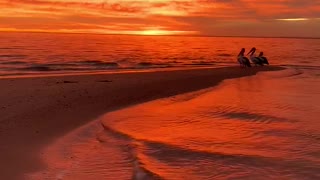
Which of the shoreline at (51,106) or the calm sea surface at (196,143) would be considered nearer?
the calm sea surface at (196,143)

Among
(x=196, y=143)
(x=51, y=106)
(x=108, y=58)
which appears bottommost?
(x=196, y=143)

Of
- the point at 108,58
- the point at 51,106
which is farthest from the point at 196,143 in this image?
the point at 108,58

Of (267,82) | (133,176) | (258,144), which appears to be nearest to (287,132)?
(258,144)

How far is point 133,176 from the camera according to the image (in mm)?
5633

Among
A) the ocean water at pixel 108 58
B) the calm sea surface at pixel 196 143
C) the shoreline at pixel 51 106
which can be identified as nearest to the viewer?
the calm sea surface at pixel 196 143

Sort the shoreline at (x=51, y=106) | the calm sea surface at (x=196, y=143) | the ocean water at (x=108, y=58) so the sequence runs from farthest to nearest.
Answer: the ocean water at (x=108, y=58), the shoreline at (x=51, y=106), the calm sea surface at (x=196, y=143)

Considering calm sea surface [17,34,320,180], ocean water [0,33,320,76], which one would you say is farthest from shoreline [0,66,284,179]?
ocean water [0,33,320,76]

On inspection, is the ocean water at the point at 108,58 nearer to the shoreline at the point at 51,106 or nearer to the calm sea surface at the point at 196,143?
the shoreline at the point at 51,106

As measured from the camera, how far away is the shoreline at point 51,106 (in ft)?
21.5

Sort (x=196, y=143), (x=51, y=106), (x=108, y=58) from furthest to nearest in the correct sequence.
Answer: (x=108, y=58)
(x=51, y=106)
(x=196, y=143)

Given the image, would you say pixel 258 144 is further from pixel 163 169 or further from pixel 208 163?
pixel 163 169

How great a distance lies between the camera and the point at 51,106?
10.4m

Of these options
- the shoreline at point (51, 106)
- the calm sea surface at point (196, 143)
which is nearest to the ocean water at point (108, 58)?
the shoreline at point (51, 106)

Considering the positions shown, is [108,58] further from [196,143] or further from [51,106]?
[196,143]
